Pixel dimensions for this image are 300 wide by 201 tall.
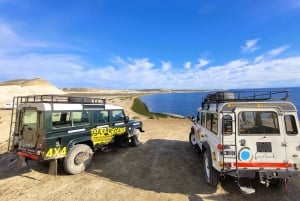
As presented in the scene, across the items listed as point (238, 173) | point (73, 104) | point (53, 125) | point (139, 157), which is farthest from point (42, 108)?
point (238, 173)

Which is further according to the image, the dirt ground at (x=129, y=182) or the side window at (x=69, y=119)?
the side window at (x=69, y=119)

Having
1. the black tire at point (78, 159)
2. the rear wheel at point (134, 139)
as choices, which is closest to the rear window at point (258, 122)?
the black tire at point (78, 159)

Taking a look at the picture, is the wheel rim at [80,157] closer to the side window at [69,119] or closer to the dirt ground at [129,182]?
the dirt ground at [129,182]

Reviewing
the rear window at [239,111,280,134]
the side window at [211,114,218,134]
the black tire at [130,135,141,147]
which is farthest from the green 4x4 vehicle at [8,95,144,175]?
the rear window at [239,111,280,134]

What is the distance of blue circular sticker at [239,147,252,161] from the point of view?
6102 millimetres

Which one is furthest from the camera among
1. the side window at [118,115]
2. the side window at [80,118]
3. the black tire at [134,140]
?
the black tire at [134,140]

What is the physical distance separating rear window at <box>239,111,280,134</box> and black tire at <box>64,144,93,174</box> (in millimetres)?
5625

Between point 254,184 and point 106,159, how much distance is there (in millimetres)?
6031

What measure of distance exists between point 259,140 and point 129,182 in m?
4.27

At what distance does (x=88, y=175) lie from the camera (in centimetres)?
809

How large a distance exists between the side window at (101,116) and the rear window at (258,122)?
583 cm

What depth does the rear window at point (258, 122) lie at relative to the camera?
20.6 feet

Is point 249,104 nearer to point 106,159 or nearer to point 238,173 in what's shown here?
point 238,173

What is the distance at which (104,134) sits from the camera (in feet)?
32.3
